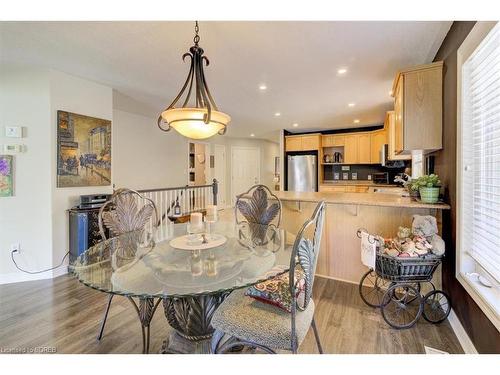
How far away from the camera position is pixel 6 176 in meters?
2.79

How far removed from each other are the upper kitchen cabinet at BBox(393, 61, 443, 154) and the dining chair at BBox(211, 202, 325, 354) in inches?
63.0

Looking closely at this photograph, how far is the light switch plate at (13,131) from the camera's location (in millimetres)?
2779

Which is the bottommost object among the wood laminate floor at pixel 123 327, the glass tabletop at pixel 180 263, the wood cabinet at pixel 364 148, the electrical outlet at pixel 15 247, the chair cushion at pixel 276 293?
the wood laminate floor at pixel 123 327

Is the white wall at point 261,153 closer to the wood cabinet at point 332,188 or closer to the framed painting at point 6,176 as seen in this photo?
the wood cabinet at point 332,188

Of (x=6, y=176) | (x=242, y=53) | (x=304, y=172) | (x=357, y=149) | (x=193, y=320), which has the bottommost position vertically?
(x=193, y=320)

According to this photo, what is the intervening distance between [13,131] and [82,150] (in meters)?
0.66

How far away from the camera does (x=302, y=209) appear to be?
3141mm

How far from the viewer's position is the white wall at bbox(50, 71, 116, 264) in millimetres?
2908

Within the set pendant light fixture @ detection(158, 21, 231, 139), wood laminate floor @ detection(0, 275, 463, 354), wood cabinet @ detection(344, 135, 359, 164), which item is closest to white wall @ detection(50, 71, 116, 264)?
wood laminate floor @ detection(0, 275, 463, 354)

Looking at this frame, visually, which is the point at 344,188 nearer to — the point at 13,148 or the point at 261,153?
the point at 261,153

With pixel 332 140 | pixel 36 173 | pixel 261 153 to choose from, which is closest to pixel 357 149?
pixel 332 140

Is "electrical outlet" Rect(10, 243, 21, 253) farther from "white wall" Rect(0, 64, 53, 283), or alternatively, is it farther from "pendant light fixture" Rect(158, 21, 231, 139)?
"pendant light fixture" Rect(158, 21, 231, 139)

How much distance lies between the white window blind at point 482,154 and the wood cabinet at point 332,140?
448cm

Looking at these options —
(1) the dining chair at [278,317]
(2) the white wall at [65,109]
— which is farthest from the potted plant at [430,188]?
(2) the white wall at [65,109]
